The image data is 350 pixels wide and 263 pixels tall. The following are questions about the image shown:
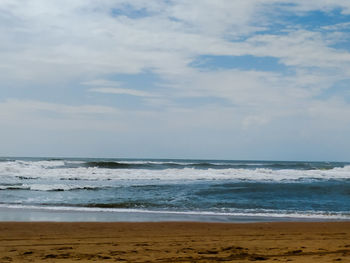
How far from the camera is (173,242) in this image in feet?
21.6

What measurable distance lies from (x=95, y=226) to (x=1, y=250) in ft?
8.83

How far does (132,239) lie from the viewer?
6.82 m

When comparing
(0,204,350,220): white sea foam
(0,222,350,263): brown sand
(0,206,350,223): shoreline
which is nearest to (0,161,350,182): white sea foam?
(0,204,350,220): white sea foam

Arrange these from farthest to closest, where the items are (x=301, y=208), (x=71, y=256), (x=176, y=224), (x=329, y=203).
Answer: (x=329, y=203) → (x=301, y=208) → (x=176, y=224) → (x=71, y=256)

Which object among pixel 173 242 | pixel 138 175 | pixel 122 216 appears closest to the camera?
pixel 173 242

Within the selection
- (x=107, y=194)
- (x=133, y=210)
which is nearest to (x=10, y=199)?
(x=107, y=194)

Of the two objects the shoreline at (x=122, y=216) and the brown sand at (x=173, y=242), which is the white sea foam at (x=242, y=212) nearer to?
the shoreline at (x=122, y=216)

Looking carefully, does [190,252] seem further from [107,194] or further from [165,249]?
[107,194]

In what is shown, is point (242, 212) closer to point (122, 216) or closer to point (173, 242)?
point (122, 216)

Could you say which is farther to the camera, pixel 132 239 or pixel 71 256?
pixel 132 239

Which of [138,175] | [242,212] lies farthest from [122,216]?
[138,175]

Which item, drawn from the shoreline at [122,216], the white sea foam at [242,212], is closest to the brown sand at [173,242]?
the shoreline at [122,216]

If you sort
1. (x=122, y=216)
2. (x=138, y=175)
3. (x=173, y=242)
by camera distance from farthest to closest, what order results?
1. (x=138, y=175)
2. (x=122, y=216)
3. (x=173, y=242)

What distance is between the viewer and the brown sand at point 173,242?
5.38m
